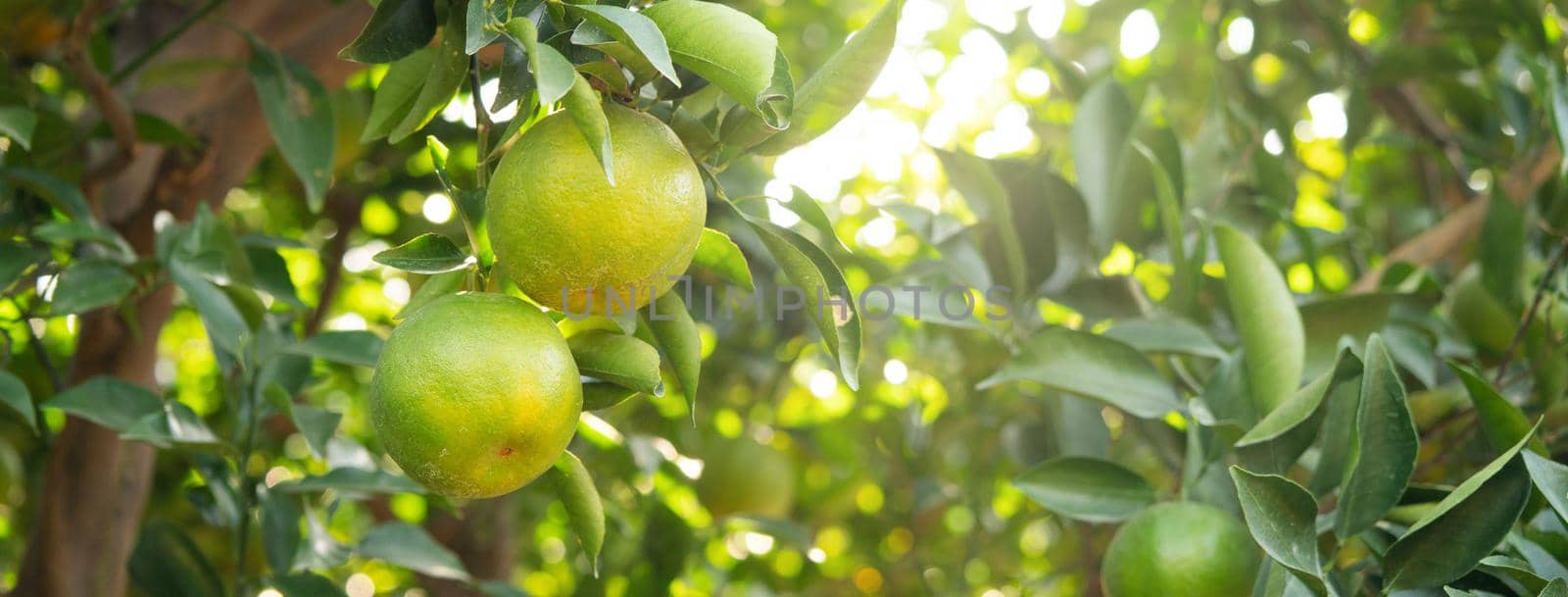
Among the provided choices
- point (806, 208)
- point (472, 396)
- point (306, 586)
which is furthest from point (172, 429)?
point (806, 208)

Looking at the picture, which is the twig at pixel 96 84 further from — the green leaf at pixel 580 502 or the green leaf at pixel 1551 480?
the green leaf at pixel 1551 480

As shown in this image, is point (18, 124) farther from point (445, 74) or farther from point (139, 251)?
point (445, 74)

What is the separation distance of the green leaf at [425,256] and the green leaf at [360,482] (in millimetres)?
392

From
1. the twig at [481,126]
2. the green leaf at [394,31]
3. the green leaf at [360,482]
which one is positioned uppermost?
the green leaf at [394,31]

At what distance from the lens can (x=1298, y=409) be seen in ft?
2.85

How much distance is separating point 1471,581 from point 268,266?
3.75 ft

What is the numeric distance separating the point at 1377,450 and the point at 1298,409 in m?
0.07

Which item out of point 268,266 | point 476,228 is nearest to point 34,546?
point 268,266

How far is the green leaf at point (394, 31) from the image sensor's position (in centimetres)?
73

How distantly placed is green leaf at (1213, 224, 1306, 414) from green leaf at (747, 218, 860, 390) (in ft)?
1.40

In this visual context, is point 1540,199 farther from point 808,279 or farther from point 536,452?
point 536,452

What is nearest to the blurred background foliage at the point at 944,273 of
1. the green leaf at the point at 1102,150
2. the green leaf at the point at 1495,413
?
the green leaf at the point at 1102,150

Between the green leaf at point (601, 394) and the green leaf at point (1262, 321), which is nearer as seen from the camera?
the green leaf at point (601, 394)

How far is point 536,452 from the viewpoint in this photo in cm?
67
